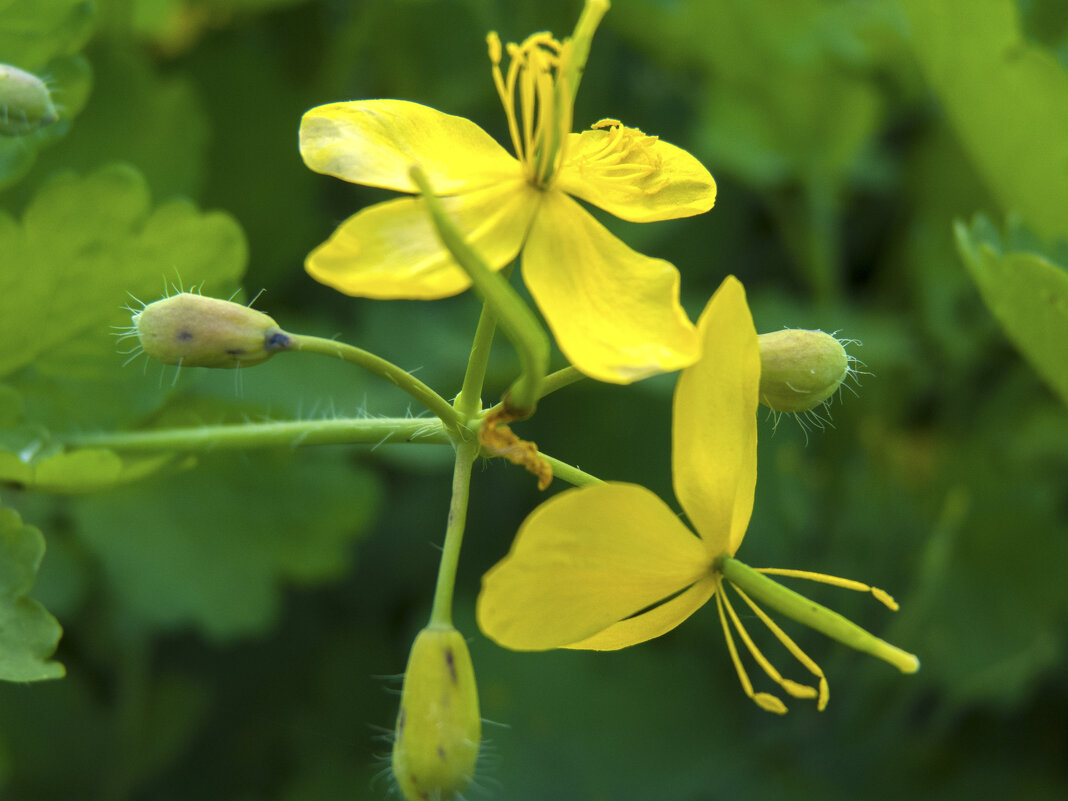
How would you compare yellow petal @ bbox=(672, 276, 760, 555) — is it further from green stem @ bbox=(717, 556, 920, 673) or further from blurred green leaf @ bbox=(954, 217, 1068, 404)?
blurred green leaf @ bbox=(954, 217, 1068, 404)

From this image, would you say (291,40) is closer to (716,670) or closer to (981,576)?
(716,670)

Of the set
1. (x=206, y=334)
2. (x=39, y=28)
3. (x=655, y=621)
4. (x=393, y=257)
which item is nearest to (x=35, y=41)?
(x=39, y=28)

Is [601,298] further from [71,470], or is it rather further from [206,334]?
[71,470]

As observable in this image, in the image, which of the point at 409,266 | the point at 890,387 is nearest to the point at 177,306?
the point at 409,266

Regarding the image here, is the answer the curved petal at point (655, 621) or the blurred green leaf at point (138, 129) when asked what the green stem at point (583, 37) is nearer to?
the curved petal at point (655, 621)

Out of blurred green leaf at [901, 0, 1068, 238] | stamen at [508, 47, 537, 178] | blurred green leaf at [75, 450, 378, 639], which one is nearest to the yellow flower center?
stamen at [508, 47, 537, 178]

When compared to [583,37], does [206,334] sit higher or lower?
lower
